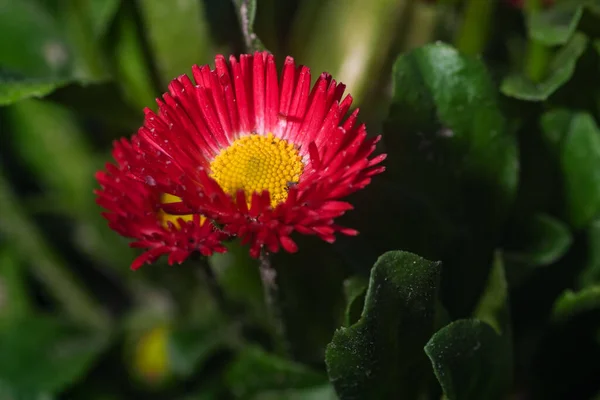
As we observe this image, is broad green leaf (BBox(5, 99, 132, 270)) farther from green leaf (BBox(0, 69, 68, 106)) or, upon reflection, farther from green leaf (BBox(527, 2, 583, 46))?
green leaf (BBox(527, 2, 583, 46))

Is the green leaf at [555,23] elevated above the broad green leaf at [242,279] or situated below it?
above

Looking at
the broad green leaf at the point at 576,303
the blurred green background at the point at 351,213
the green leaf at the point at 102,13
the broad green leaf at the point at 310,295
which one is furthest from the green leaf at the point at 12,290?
the broad green leaf at the point at 576,303

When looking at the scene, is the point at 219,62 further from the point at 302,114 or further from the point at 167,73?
the point at 167,73

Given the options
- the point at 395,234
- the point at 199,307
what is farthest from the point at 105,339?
the point at 395,234

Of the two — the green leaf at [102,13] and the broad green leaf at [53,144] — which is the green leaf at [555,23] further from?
the broad green leaf at [53,144]

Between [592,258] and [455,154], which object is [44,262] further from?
[592,258]

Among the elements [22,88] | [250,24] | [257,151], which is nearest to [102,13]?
[22,88]
